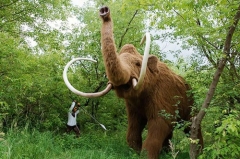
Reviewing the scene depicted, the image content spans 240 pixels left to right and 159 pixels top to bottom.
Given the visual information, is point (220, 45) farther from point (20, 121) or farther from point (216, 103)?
point (20, 121)

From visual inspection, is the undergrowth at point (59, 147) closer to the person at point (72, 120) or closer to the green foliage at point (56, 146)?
the green foliage at point (56, 146)

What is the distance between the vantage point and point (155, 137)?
20.1 ft

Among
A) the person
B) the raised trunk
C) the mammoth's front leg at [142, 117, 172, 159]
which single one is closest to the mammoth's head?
the raised trunk

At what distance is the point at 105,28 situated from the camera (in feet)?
16.6

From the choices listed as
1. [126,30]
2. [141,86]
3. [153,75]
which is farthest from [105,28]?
[126,30]

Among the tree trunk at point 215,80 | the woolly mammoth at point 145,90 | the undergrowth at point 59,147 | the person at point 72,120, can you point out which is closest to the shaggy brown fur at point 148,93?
the woolly mammoth at point 145,90

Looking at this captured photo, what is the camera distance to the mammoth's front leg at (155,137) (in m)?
6.02

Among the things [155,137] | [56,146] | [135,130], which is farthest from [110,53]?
[135,130]

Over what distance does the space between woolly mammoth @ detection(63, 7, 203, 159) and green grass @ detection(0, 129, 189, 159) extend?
A: 530 mm

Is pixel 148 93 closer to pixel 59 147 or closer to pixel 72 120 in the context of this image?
pixel 59 147

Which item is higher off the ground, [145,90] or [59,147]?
[145,90]

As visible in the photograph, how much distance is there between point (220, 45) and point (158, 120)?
1.64 metres

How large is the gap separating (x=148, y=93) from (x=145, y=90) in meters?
0.10

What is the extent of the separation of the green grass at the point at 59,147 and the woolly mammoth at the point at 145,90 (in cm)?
53
